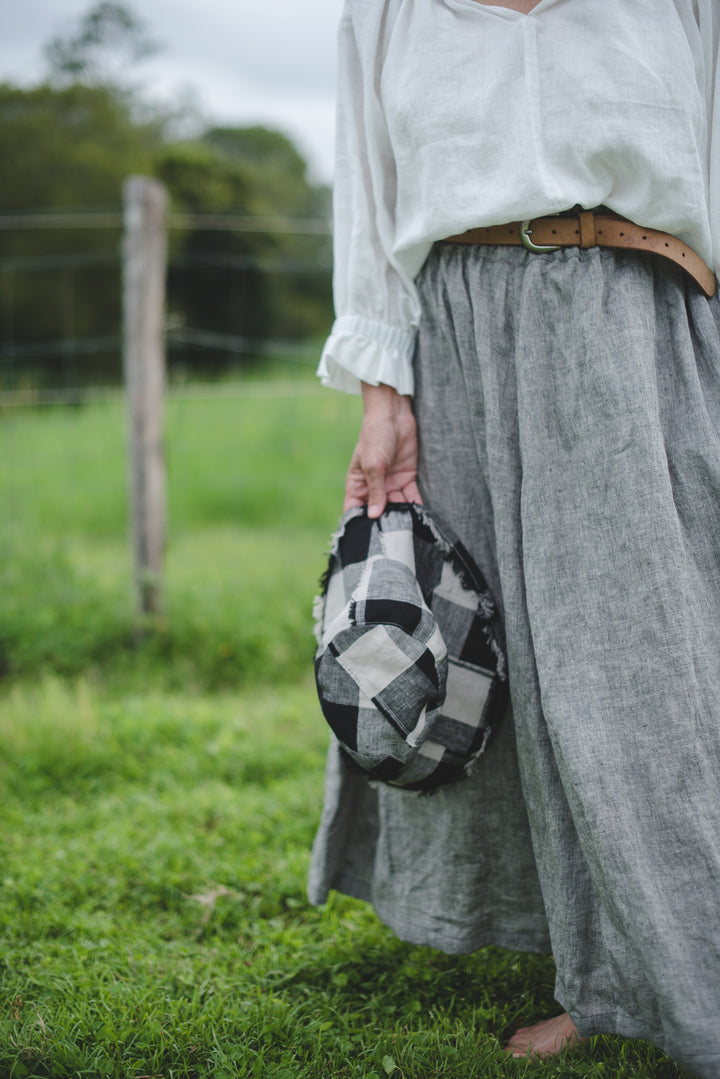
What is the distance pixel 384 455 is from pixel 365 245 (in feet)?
1.28

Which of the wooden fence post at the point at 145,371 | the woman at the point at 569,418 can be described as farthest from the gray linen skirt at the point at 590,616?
the wooden fence post at the point at 145,371

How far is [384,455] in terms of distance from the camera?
1.49 m

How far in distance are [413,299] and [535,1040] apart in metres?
1.37

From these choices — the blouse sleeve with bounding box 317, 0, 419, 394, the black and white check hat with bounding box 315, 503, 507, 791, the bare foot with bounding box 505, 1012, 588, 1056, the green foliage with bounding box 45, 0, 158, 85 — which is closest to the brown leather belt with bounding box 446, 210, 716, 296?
the blouse sleeve with bounding box 317, 0, 419, 394

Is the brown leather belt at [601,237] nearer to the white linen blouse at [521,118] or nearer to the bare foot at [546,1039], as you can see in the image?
the white linen blouse at [521,118]

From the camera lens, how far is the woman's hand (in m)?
1.50

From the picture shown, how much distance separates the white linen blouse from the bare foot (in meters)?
1.20

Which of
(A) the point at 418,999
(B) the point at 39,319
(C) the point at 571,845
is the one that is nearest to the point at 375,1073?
(A) the point at 418,999

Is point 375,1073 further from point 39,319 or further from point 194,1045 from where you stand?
A: point 39,319

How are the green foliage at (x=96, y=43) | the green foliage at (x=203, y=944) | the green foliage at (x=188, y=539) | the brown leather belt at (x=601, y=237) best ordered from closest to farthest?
1. the brown leather belt at (x=601, y=237)
2. the green foliage at (x=203, y=944)
3. the green foliage at (x=188, y=539)
4. the green foliage at (x=96, y=43)

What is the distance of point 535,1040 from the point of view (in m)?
1.43

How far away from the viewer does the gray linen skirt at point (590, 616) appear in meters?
1.15

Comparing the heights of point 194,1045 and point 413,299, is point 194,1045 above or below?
below

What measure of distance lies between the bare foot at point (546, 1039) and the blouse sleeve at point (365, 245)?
1.18 meters
